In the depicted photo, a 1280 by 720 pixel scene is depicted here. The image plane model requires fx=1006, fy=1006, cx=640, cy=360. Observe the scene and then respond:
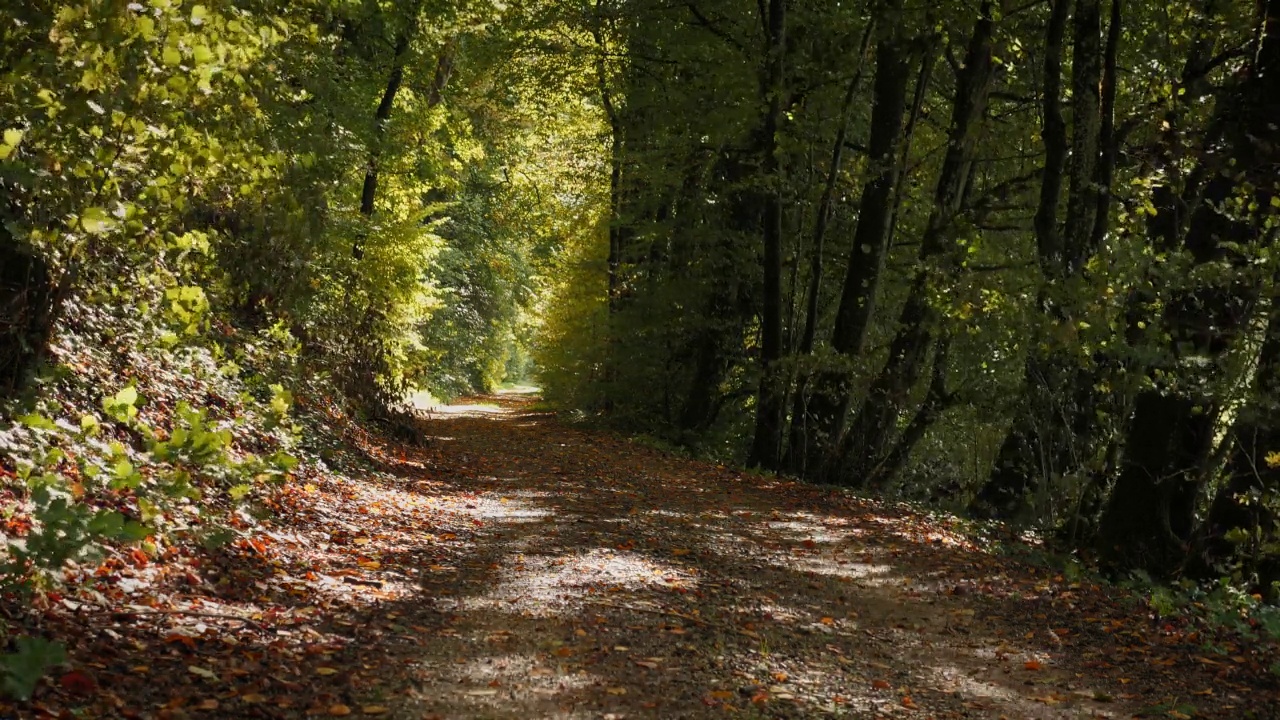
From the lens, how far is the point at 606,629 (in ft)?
19.1

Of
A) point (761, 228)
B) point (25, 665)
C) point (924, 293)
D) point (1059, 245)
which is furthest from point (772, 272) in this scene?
point (25, 665)

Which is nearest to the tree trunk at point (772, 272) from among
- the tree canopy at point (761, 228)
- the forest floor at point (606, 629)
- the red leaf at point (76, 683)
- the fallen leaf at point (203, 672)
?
the tree canopy at point (761, 228)

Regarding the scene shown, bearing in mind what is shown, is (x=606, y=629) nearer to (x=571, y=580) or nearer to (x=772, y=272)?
(x=571, y=580)

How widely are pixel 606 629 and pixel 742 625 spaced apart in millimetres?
976

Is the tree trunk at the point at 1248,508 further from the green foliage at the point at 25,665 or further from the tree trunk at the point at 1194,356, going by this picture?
the green foliage at the point at 25,665

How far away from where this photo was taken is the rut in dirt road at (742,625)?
4930mm

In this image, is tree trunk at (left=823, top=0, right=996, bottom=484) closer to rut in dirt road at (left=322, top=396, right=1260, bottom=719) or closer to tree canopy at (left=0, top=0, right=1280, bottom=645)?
tree canopy at (left=0, top=0, right=1280, bottom=645)

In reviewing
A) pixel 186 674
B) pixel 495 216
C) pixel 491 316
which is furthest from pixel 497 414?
pixel 186 674

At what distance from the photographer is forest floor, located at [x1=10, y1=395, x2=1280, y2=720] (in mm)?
4414

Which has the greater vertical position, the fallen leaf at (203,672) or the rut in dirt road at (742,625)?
the fallen leaf at (203,672)

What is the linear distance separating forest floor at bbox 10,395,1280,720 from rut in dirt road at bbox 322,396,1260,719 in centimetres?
2

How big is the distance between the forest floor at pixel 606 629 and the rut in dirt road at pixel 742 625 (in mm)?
22

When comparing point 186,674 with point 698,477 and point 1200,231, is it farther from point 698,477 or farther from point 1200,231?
point 698,477

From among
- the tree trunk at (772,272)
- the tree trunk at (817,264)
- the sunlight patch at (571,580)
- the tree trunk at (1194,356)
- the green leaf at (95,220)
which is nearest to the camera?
the green leaf at (95,220)
